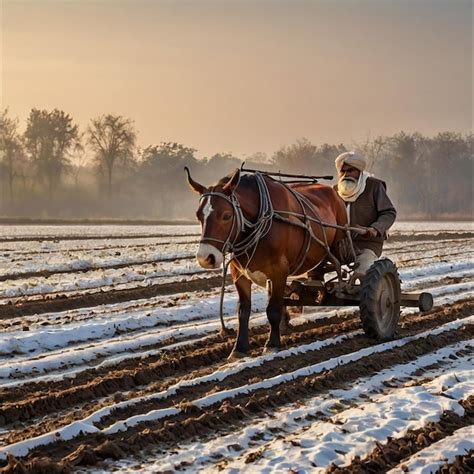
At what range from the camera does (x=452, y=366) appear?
328 inches

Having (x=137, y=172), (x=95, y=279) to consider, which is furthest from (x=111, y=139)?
(x=95, y=279)

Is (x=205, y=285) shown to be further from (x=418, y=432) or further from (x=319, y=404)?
(x=418, y=432)

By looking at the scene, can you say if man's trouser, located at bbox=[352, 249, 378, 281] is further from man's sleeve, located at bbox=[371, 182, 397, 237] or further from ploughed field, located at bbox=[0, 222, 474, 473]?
ploughed field, located at bbox=[0, 222, 474, 473]

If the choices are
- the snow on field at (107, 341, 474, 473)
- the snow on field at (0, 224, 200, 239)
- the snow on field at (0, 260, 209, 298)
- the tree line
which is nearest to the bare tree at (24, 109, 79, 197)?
the tree line

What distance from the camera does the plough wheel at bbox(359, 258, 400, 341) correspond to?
9300 mm

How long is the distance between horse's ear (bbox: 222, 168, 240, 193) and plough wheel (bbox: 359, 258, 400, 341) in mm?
2326

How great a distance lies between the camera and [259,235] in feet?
27.6

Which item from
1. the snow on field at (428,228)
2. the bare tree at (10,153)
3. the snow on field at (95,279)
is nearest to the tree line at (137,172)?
the bare tree at (10,153)

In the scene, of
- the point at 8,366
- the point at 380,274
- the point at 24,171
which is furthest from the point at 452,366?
the point at 24,171

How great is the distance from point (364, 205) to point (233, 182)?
293cm

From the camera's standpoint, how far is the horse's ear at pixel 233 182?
317 inches

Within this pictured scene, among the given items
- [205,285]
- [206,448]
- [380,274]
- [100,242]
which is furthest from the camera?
[100,242]

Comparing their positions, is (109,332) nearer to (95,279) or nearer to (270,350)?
(270,350)

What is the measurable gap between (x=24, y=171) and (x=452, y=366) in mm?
70296
